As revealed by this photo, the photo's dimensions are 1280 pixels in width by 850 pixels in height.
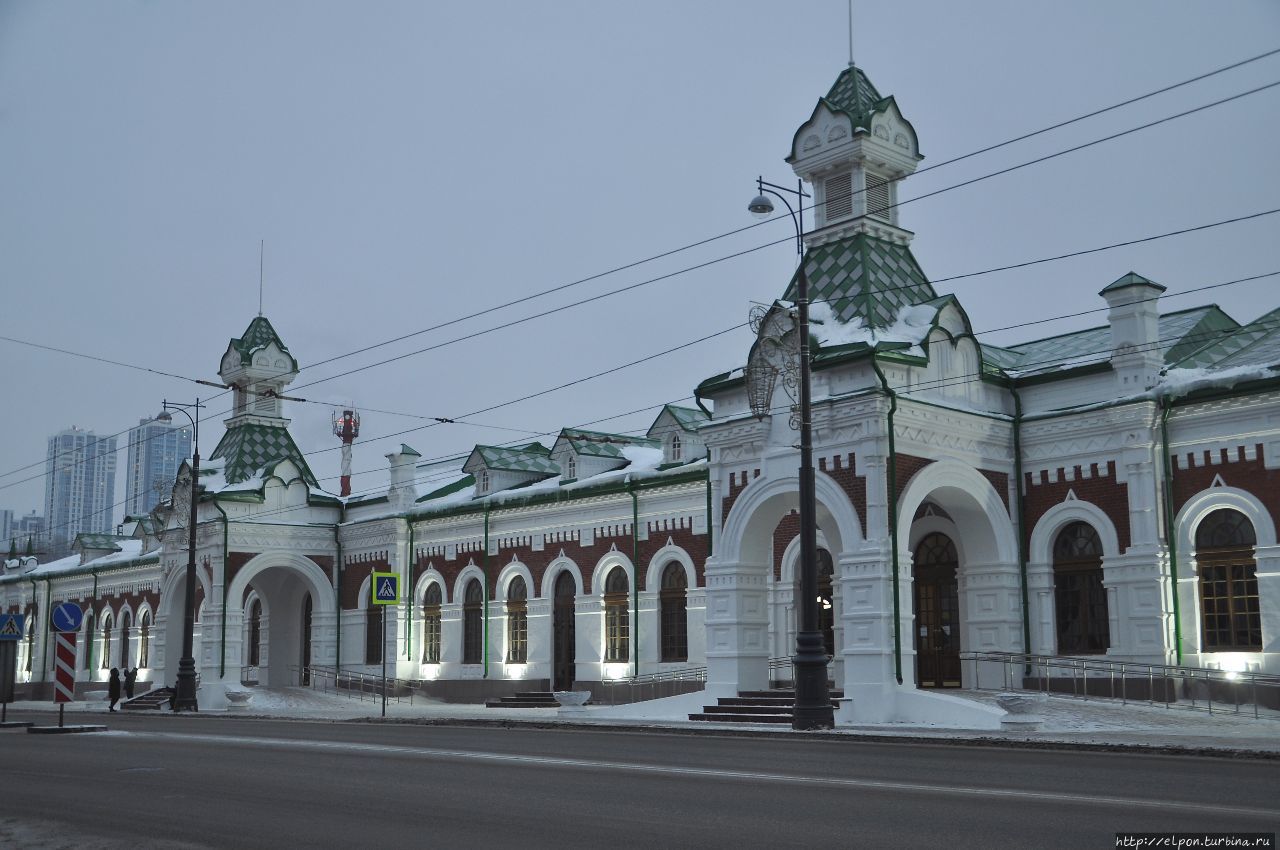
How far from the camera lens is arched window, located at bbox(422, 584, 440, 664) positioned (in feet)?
128

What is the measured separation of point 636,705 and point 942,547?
6.92 metres

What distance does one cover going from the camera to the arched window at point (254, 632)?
4447 cm

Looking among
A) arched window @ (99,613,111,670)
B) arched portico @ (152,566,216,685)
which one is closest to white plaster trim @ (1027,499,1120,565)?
arched portico @ (152,566,216,685)

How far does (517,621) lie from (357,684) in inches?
253

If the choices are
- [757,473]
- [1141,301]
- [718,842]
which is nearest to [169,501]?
[757,473]

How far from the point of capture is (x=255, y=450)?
41.9 meters

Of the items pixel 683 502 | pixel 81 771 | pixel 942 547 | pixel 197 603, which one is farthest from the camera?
pixel 197 603

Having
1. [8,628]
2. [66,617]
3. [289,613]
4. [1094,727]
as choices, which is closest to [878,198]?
[1094,727]

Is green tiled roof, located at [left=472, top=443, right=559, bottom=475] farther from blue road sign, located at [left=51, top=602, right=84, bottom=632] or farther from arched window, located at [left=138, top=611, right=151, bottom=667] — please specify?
arched window, located at [left=138, top=611, right=151, bottom=667]

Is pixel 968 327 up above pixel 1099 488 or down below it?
above

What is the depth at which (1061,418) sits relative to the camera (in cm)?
2494

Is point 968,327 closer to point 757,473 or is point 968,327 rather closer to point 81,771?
point 757,473

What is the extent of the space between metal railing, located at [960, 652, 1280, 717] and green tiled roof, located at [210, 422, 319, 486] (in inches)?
962

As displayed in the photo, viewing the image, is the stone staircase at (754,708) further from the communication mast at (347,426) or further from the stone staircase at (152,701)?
the communication mast at (347,426)
